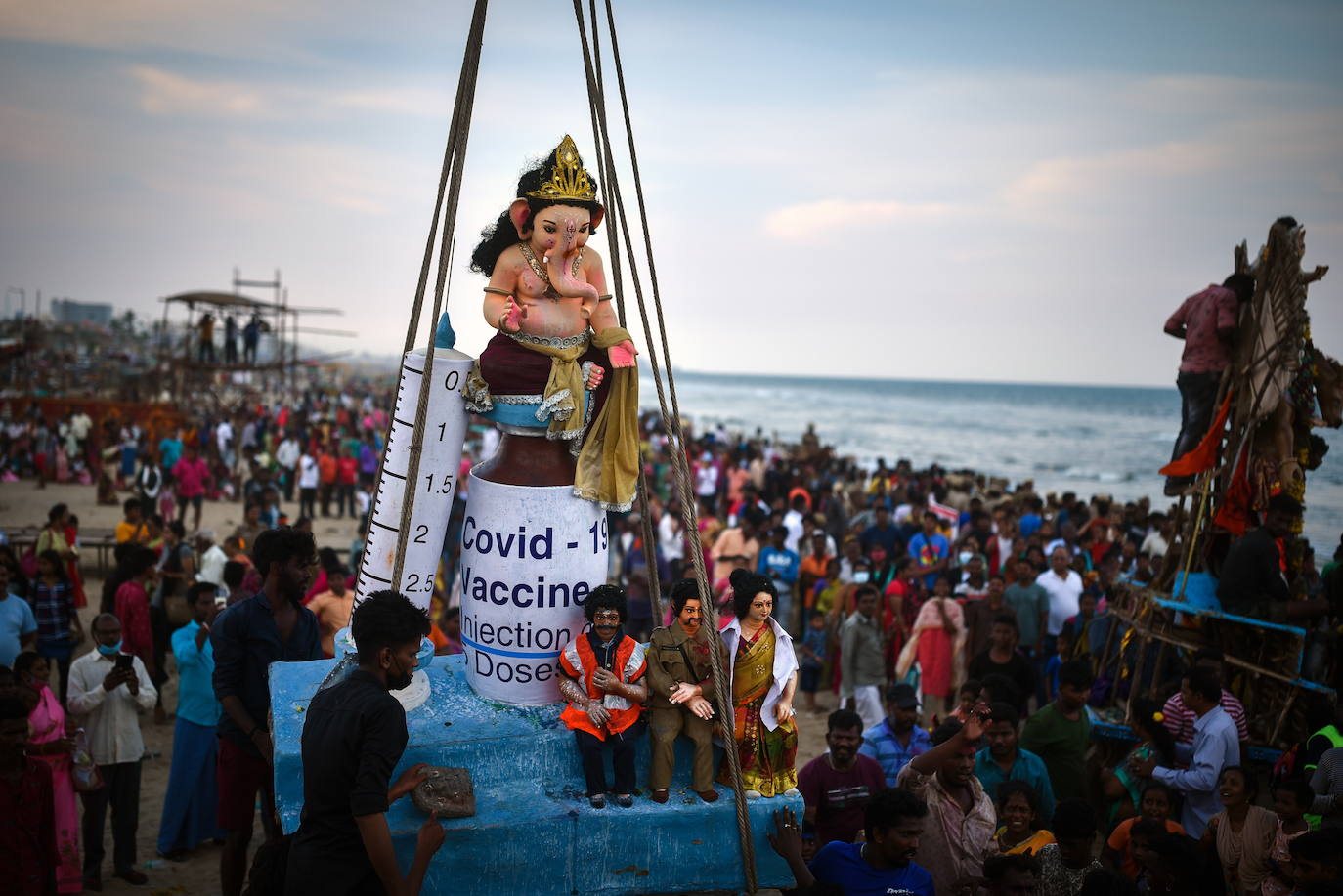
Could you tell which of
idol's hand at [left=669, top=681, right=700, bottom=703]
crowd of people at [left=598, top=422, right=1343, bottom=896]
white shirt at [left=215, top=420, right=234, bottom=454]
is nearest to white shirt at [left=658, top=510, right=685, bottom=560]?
crowd of people at [left=598, top=422, right=1343, bottom=896]

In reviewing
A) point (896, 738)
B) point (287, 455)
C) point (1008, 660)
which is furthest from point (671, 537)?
point (287, 455)

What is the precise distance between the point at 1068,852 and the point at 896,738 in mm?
1634

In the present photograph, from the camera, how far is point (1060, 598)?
402 inches

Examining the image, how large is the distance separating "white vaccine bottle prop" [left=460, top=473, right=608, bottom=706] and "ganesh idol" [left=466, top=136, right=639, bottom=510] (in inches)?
5.3

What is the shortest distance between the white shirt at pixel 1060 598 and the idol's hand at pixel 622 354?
615cm

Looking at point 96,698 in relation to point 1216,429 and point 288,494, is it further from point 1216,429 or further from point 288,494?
point 288,494

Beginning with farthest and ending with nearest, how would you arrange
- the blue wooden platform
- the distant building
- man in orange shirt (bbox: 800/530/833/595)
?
1. the distant building
2. man in orange shirt (bbox: 800/530/833/595)
3. the blue wooden platform

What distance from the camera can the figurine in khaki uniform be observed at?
16.0 feet

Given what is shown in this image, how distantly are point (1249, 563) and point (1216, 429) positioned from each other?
116 centimetres

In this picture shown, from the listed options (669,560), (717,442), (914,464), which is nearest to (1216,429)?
(669,560)

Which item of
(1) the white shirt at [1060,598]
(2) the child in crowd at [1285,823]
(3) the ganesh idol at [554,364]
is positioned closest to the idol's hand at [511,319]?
(3) the ganesh idol at [554,364]

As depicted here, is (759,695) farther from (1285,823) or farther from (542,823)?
(1285,823)

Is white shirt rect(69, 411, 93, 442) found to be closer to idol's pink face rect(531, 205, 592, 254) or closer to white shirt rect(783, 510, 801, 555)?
white shirt rect(783, 510, 801, 555)

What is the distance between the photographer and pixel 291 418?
3366 centimetres
